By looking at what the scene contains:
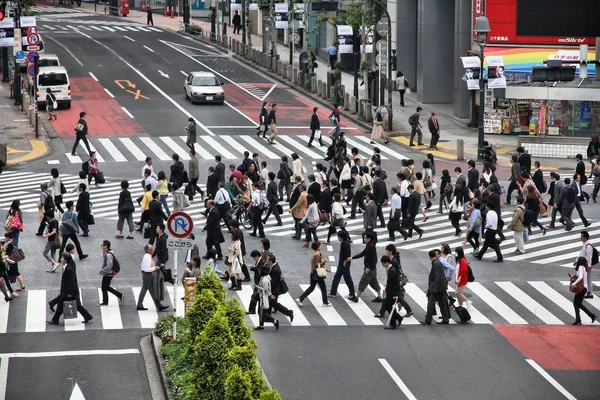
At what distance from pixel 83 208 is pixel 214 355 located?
15534 millimetres

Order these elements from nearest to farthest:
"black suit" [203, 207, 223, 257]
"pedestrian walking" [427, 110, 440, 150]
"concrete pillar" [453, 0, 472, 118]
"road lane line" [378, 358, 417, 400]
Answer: "road lane line" [378, 358, 417, 400] → "black suit" [203, 207, 223, 257] → "pedestrian walking" [427, 110, 440, 150] → "concrete pillar" [453, 0, 472, 118]

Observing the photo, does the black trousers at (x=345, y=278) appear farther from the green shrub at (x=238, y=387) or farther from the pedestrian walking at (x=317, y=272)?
the green shrub at (x=238, y=387)

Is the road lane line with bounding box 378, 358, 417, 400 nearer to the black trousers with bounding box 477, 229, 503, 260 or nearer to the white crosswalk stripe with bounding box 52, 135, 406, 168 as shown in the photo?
the black trousers with bounding box 477, 229, 503, 260

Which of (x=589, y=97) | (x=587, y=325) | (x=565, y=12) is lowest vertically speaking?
(x=587, y=325)

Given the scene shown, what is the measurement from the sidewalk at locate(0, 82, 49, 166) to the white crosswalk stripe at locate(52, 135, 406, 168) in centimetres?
156

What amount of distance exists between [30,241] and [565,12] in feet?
99.3

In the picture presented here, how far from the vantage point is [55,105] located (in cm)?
5331

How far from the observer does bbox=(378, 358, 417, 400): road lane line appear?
19.6 metres

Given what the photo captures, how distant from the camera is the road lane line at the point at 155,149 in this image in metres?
44.3

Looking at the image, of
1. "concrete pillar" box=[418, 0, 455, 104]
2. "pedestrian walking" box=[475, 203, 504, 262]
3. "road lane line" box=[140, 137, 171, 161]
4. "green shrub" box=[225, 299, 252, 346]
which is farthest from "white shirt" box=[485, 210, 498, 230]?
"concrete pillar" box=[418, 0, 455, 104]

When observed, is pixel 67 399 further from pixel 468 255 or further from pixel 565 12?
pixel 565 12

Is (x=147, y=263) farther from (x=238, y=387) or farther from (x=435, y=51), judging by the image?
(x=435, y=51)

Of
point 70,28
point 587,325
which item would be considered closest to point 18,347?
point 587,325

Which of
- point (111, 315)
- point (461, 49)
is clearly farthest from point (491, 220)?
point (461, 49)
